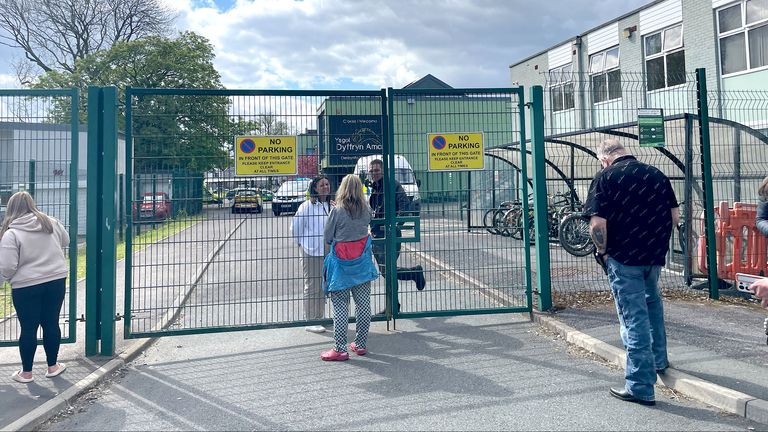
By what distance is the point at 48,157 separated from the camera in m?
5.56

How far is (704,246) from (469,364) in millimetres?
4683

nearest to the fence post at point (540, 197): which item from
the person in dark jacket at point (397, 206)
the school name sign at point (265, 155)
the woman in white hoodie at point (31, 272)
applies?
the person in dark jacket at point (397, 206)

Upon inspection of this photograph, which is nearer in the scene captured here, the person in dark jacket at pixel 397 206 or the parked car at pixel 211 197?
the parked car at pixel 211 197

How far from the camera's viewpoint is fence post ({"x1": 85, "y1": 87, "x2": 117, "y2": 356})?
17.8 feet

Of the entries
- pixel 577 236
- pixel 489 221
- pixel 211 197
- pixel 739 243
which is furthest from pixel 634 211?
pixel 577 236

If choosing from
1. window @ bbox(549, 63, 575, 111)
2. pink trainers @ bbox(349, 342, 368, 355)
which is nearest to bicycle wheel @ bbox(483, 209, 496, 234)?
window @ bbox(549, 63, 575, 111)

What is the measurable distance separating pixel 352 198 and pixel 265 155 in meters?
1.18

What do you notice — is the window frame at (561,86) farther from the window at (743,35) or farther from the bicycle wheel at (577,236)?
the window at (743,35)

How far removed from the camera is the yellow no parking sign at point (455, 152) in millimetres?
6258

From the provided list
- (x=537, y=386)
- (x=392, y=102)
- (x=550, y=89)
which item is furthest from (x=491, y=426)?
(x=550, y=89)

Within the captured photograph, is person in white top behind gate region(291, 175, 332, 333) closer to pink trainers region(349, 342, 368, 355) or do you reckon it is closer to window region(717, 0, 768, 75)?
pink trainers region(349, 342, 368, 355)

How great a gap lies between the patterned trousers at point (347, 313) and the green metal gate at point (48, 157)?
2706 millimetres

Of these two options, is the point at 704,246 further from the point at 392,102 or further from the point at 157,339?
the point at 157,339

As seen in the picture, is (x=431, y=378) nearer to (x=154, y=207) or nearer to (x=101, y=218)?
(x=154, y=207)
